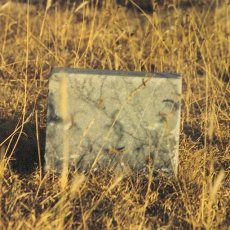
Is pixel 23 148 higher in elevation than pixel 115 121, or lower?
lower

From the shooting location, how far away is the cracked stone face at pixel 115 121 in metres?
2.51

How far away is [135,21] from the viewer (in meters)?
5.71

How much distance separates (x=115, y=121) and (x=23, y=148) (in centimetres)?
57

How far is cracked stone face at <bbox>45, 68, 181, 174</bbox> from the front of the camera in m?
2.51

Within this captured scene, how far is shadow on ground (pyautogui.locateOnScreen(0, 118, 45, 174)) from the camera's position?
268 centimetres

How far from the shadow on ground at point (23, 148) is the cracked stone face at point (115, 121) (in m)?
0.16

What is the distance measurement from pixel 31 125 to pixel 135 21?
2857 mm

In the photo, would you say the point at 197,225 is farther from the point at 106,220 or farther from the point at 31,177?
the point at 31,177

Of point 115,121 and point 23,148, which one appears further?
point 23,148

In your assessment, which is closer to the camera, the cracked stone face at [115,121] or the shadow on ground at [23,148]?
the cracked stone face at [115,121]

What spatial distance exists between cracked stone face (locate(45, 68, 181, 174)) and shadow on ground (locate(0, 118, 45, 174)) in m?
0.16

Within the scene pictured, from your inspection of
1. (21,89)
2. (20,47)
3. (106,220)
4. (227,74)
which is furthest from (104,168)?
(20,47)

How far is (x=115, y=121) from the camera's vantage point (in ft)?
8.35

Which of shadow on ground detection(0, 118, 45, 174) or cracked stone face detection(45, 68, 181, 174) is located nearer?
cracked stone face detection(45, 68, 181, 174)
